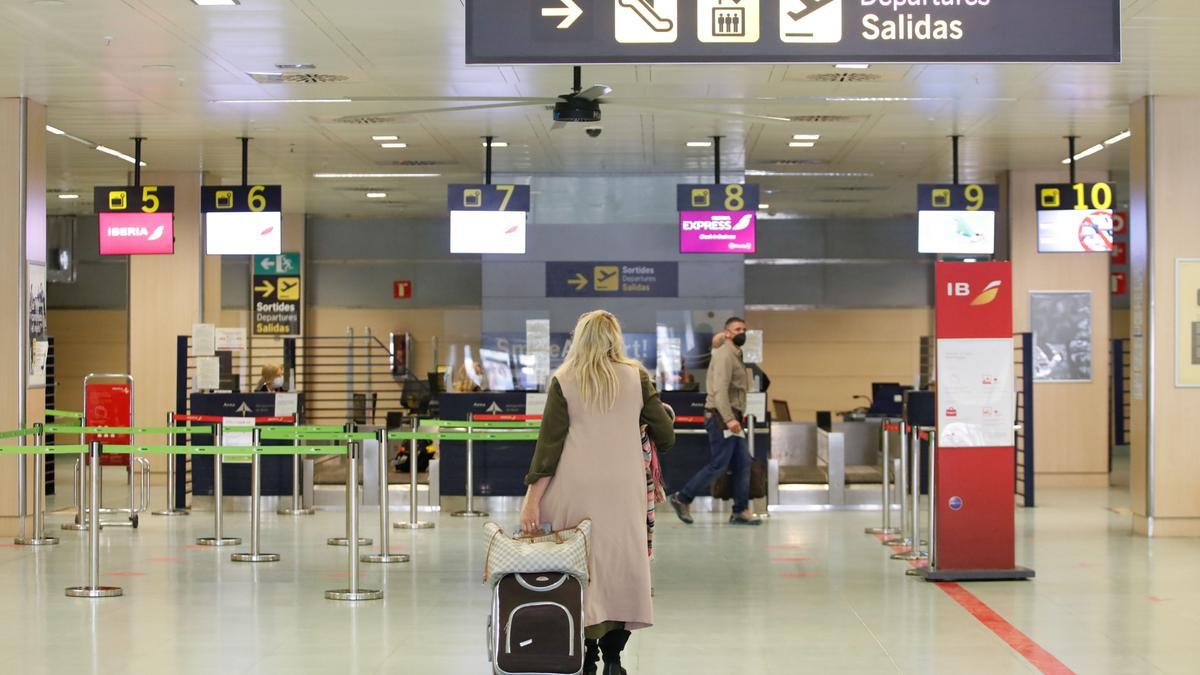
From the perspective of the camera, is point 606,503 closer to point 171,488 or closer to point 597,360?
point 597,360

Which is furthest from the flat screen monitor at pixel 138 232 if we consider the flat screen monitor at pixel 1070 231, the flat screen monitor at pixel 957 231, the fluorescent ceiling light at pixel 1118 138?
the fluorescent ceiling light at pixel 1118 138

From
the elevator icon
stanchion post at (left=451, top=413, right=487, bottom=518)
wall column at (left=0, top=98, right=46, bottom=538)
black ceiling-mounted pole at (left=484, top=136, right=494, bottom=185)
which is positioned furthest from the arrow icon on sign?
black ceiling-mounted pole at (left=484, top=136, right=494, bottom=185)

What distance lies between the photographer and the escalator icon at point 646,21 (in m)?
5.30

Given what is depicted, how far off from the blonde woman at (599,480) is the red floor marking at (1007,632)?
2103mm

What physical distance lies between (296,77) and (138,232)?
13.3ft

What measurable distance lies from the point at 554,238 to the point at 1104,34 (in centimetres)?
1147

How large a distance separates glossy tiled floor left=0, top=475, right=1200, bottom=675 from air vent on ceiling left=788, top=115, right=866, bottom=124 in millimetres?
3780

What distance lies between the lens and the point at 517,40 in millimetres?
5359

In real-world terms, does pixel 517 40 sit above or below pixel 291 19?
below

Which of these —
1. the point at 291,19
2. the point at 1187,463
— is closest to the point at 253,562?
the point at 291,19

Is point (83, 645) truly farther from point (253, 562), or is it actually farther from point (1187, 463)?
point (1187, 463)

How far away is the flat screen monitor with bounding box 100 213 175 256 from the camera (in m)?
14.2

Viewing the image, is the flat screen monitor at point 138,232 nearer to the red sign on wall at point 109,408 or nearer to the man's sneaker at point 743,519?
the red sign on wall at point 109,408

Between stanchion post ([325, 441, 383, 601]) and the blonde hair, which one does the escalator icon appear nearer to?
the blonde hair
